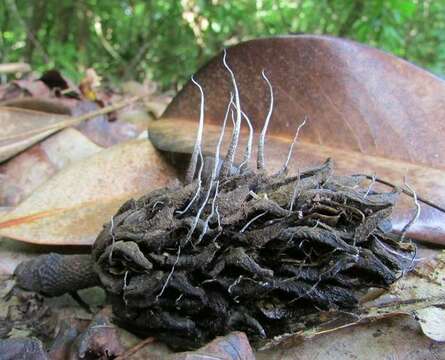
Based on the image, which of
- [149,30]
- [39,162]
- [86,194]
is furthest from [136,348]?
[149,30]

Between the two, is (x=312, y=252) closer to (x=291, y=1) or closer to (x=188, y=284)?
(x=188, y=284)

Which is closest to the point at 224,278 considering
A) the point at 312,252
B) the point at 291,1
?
the point at 312,252

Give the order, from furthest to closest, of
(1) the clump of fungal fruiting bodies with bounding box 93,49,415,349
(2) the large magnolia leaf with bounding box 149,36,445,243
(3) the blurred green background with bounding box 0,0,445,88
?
(3) the blurred green background with bounding box 0,0,445,88, (2) the large magnolia leaf with bounding box 149,36,445,243, (1) the clump of fungal fruiting bodies with bounding box 93,49,415,349

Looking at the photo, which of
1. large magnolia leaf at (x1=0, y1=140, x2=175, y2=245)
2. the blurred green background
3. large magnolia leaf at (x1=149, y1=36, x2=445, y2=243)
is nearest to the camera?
large magnolia leaf at (x1=0, y1=140, x2=175, y2=245)

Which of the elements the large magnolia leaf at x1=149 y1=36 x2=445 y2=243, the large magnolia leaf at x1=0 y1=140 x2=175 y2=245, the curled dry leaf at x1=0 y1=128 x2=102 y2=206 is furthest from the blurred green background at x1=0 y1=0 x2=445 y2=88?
the large magnolia leaf at x1=0 y1=140 x2=175 y2=245

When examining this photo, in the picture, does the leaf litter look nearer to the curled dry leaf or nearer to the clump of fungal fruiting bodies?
the clump of fungal fruiting bodies

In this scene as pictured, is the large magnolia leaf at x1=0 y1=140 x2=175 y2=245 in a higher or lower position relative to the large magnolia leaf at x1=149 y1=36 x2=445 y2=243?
lower

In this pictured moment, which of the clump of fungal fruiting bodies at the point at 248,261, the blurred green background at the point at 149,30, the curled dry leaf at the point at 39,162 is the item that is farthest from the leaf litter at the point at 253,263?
the blurred green background at the point at 149,30
